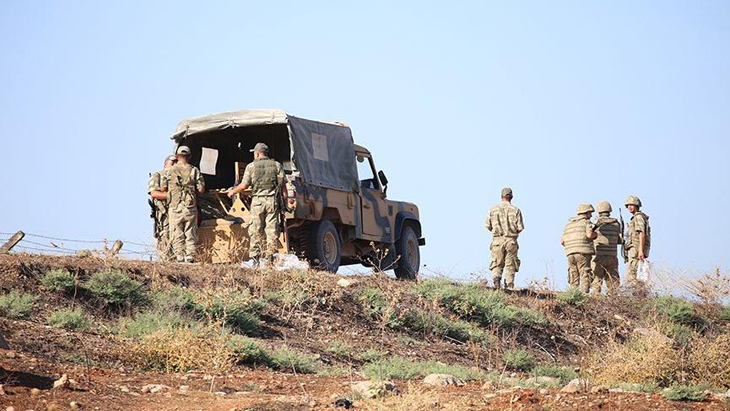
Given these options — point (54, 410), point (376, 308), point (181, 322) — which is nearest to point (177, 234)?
point (376, 308)

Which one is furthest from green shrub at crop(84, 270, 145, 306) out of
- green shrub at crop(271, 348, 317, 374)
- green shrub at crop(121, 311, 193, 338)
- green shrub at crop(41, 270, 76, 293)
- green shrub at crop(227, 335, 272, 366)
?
green shrub at crop(271, 348, 317, 374)

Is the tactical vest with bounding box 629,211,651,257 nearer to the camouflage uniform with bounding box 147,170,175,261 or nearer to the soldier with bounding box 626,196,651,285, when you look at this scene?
the soldier with bounding box 626,196,651,285

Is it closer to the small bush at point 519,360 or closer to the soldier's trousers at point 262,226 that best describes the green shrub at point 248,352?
the small bush at point 519,360

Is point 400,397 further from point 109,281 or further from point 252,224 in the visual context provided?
point 252,224

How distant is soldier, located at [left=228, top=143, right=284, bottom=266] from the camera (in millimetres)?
16875

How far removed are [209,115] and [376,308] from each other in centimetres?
450

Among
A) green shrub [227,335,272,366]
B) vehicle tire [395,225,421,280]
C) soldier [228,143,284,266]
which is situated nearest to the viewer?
green shrub [227,335,272,366]

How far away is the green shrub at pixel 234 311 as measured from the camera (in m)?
13.5

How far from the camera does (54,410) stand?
324 inches

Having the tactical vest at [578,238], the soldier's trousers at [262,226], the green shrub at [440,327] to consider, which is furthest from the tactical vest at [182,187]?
the tactical vest at [578,238]

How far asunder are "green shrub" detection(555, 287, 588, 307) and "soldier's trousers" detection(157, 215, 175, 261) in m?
5.67

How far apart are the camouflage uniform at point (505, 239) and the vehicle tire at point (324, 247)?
2.49 meters

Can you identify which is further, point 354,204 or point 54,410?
point 354,204

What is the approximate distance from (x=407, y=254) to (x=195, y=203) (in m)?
4.98
